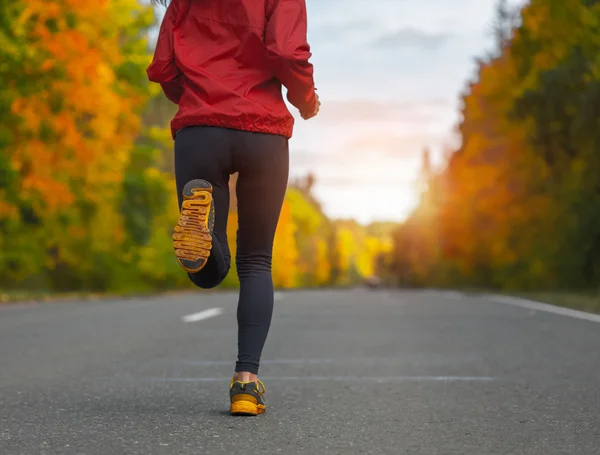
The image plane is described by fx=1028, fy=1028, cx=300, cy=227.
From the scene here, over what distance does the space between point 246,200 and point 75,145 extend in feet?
73.5

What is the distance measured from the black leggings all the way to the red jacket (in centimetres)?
7

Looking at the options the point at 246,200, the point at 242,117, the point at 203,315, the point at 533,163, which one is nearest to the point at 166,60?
the point at 242,117

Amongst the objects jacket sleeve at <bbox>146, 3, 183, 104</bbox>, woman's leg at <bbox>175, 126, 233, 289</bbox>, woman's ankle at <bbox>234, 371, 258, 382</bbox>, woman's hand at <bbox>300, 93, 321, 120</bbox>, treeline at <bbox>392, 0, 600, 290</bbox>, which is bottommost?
woman's ankle at <bbox>234, 371, 258, 382</bbox>

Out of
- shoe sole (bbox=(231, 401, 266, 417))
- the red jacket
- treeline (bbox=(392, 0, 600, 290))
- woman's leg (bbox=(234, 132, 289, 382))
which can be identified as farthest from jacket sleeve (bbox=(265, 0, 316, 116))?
treeline (bbox=(392, 0, 600, 290))

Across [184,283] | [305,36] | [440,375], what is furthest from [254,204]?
[184,283]

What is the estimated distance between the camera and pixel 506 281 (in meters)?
46.0

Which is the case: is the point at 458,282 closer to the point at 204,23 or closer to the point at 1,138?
the point at 1,138

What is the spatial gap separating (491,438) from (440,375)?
2353mm

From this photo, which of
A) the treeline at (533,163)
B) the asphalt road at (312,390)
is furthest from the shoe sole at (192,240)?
the treeline at (533,163)

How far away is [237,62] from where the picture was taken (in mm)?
4637

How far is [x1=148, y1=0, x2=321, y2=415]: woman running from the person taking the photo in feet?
14.9

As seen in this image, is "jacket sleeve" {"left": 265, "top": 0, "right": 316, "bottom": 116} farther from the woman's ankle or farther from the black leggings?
the woman's ankle

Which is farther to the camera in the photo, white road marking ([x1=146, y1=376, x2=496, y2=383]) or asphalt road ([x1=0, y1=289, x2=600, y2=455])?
white road marking ([x1=146, y1=376, x2=496, y2=383])

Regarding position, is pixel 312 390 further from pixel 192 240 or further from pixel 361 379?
pixel 192 240
